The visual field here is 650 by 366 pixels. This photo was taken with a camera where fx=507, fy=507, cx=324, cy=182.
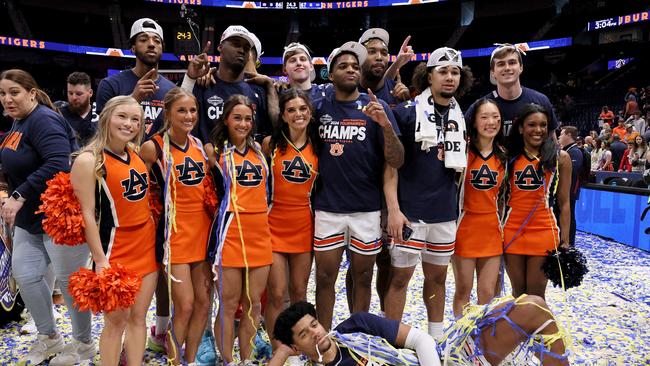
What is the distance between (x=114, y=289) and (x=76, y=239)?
34cm

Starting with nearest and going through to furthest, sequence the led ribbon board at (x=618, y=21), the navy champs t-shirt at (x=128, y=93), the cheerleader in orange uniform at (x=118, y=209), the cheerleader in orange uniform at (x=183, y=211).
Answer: the cheerleader in orange uniform at (x=118, y=209) → the cheerleader in orange uniform at (x=183, y=211) → the navy champs t-shirt at (x=128, y=93) → the led ribbon board at (x=618, y=21)

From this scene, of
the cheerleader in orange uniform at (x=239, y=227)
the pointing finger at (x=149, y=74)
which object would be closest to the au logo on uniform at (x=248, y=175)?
the cheerleader in orange uniform at (x=239, y=227)

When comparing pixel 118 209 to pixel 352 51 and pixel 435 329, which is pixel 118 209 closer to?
pixel 352 51

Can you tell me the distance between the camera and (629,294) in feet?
16.3

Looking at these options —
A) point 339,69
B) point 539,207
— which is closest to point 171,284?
point 339,69

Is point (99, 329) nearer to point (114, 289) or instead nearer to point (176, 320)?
point (176, 320)

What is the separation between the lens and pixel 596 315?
4.38 m

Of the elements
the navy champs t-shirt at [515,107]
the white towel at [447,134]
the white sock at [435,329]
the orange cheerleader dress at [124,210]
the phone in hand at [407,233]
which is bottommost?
the white sock at [435,329]

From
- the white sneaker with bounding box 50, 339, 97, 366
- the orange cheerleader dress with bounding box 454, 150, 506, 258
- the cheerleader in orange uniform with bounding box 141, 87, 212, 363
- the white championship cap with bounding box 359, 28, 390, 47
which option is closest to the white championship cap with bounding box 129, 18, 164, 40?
the cheerleader in orange uniform with bounding box 141, 87, 212, 363

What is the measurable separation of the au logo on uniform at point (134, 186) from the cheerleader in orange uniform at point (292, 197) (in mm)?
766

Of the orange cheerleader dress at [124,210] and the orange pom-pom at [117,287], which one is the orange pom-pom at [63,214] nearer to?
the orange cheerleader dress at [124,210]

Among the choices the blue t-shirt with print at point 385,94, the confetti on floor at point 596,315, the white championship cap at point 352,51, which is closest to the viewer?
the white championship cap at point 352,51

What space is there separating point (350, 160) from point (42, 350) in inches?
91.6

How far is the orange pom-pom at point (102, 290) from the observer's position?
2.39m
